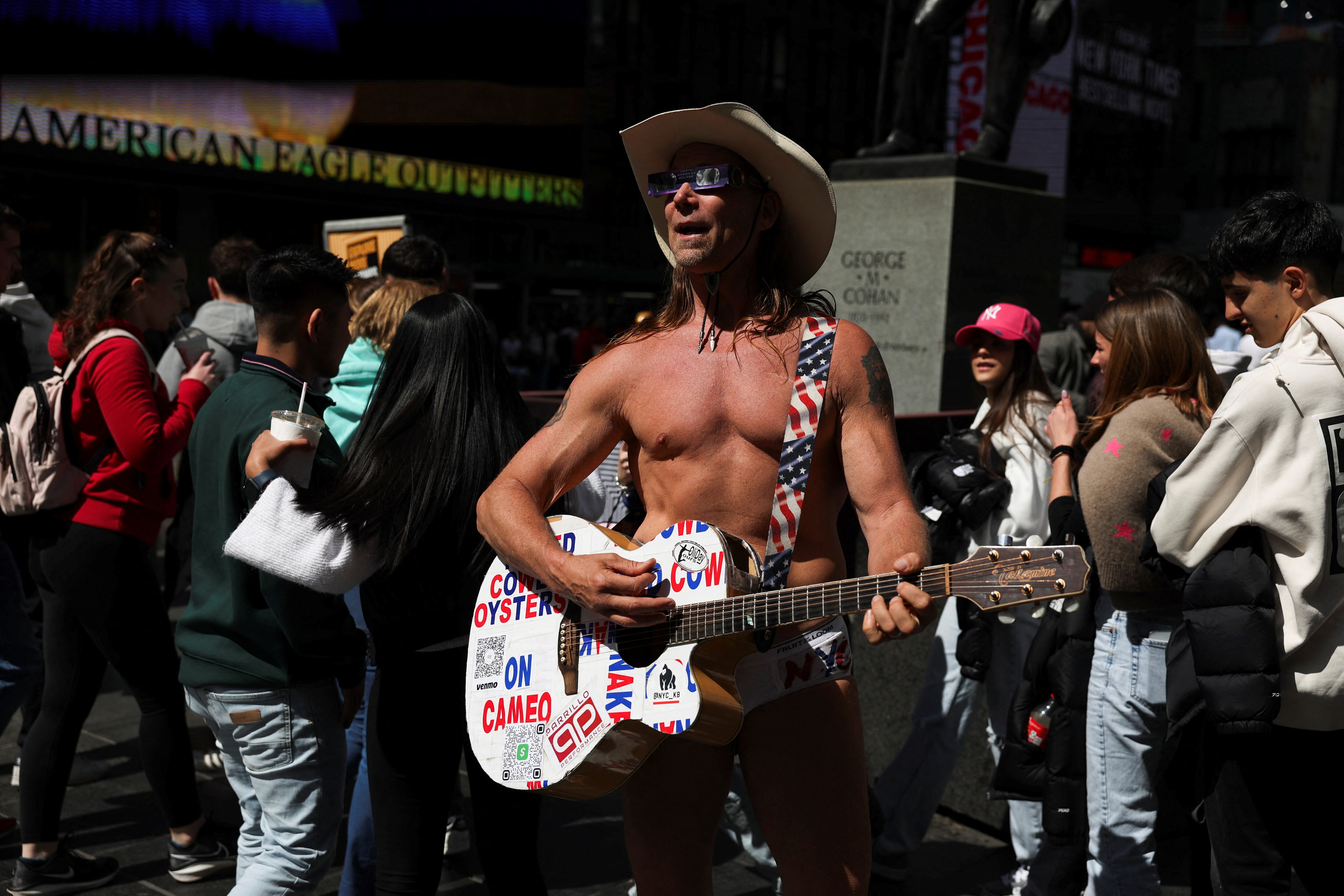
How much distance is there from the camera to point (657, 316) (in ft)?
8.59

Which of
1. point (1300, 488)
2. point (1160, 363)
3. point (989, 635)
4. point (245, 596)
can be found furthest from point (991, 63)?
point (245, 596)

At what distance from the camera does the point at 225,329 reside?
5.52 meters

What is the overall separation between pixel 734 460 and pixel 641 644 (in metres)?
0.42

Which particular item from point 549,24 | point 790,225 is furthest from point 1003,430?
point 549,24

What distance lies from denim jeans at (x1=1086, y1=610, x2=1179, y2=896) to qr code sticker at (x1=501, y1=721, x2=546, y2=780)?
182 centimetres

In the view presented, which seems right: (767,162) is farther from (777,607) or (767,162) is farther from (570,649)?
(570,649)

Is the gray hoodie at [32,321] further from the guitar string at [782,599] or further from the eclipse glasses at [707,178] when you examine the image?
the guitar string at [782,599]

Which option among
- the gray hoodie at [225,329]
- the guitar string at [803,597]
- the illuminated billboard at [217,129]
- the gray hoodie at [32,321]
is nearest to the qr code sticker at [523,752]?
the guitar string at [803,597]

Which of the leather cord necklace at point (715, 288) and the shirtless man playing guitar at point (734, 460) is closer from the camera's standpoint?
the shirtless man playing guitar at point (734, 460)

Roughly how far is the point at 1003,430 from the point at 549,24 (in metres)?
19.9

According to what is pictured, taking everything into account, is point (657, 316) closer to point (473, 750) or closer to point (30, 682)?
point (473, 750)

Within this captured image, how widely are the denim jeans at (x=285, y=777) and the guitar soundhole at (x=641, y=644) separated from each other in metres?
1.04

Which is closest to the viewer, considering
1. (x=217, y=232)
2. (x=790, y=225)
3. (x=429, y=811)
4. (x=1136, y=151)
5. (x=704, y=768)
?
(x=704, y=768)

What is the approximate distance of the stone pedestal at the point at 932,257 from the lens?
673cm
